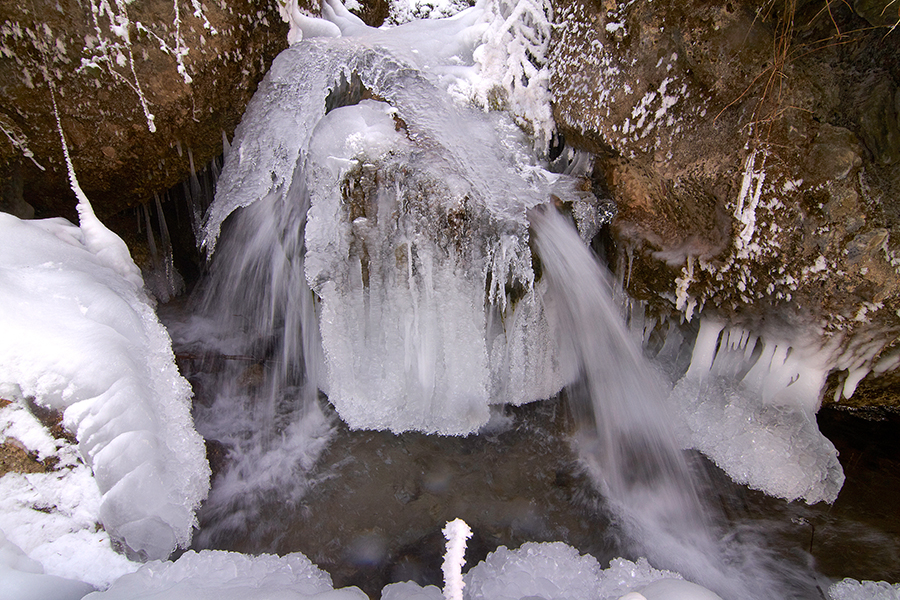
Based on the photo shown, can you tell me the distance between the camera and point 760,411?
2.68 meters

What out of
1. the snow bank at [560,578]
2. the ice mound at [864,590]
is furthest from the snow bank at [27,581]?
the ice mound at [864,590]

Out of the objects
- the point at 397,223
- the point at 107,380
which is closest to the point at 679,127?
the point at 397,223

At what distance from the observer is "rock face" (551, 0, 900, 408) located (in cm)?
212

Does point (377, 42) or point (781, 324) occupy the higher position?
point (377, 42)

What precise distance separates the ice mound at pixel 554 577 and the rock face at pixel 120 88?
2991 mm

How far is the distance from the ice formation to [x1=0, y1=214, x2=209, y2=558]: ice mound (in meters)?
0.92

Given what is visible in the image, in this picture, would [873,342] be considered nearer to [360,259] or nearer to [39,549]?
[360,259]

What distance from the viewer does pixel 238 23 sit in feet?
9.50

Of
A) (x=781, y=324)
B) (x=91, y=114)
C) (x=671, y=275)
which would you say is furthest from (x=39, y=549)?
(x=781, y=324)

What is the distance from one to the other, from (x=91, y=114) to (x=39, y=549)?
7.51ft

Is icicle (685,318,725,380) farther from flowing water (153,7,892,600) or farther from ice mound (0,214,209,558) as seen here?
ice mound (0,214,209,558)

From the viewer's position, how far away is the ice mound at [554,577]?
6.49 feet

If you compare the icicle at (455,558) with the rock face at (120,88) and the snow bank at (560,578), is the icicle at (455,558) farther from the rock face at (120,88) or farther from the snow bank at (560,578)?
the rock face at (120,88)

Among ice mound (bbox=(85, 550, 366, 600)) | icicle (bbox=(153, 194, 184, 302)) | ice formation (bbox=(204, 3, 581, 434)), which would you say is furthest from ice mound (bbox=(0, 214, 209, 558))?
icicle (bbox=(153, 194, 184, 302))
